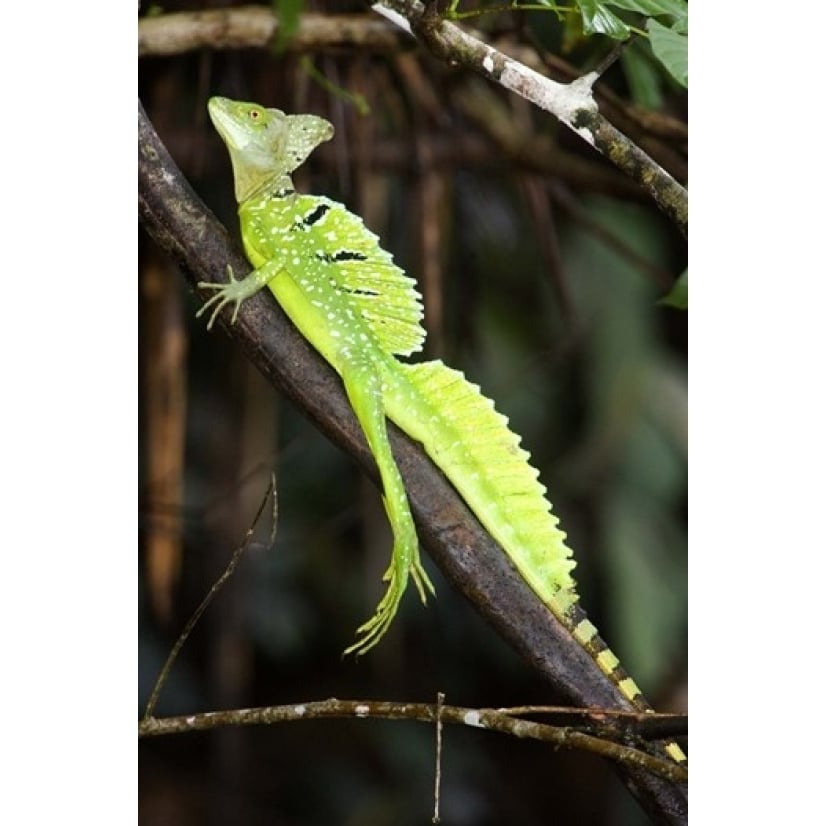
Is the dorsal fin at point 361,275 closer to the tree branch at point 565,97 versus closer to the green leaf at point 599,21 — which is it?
the tree branch at point 565,97

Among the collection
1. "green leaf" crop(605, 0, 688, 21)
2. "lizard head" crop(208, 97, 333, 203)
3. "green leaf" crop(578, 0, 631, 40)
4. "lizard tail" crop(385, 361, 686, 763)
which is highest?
"green leaf" crop(605, 0, 688, 21)

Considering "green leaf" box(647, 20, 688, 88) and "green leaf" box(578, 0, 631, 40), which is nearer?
"green leaf" box(578, 0, 631, 40)

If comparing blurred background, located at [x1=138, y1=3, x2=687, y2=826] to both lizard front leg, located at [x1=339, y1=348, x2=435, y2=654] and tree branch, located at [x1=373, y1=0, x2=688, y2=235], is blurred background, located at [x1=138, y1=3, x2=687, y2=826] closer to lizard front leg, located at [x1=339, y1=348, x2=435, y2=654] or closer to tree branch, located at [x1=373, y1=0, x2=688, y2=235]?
lizard front leg, located at [x1=339, y1=348, x2=435, y2=654]

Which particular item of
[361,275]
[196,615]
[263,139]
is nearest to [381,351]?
[361,275]

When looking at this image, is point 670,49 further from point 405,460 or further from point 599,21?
point 405,460

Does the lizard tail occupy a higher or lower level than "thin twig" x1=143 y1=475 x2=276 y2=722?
higher

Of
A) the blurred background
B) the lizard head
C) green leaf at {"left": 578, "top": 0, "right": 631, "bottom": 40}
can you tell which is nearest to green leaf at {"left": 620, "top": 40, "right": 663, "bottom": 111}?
the blurred background
